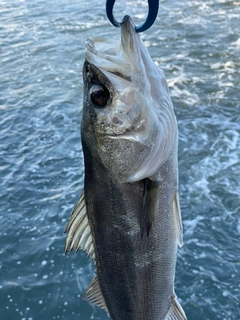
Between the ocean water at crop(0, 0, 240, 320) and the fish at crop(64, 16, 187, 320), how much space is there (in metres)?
2.57

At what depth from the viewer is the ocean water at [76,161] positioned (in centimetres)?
505

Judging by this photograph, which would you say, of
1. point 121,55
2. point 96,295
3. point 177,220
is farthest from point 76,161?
point 121,55

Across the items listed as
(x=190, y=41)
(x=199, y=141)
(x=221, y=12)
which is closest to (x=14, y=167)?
(x=199, y=141)

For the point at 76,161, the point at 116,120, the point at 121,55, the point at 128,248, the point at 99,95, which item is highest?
the point at 121,55

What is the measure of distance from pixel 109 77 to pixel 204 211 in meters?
4.15

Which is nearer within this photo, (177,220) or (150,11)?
(150,11)

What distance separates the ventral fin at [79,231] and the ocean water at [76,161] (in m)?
2.75

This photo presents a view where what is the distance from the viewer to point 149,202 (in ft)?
7.12

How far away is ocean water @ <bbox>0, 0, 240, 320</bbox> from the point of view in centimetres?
505

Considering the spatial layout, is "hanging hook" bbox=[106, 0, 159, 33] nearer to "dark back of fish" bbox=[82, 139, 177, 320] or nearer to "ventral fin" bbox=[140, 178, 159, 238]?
"dark back of fish" bbox=[82, 139, 177, 320]

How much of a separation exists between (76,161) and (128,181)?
505cm

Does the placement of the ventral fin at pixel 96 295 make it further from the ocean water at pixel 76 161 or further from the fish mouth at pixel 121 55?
the ocean water at pixel 76 161

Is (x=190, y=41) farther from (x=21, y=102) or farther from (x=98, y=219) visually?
(x=98, y=219)

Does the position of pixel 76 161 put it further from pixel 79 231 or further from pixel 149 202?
pixel 149 202
